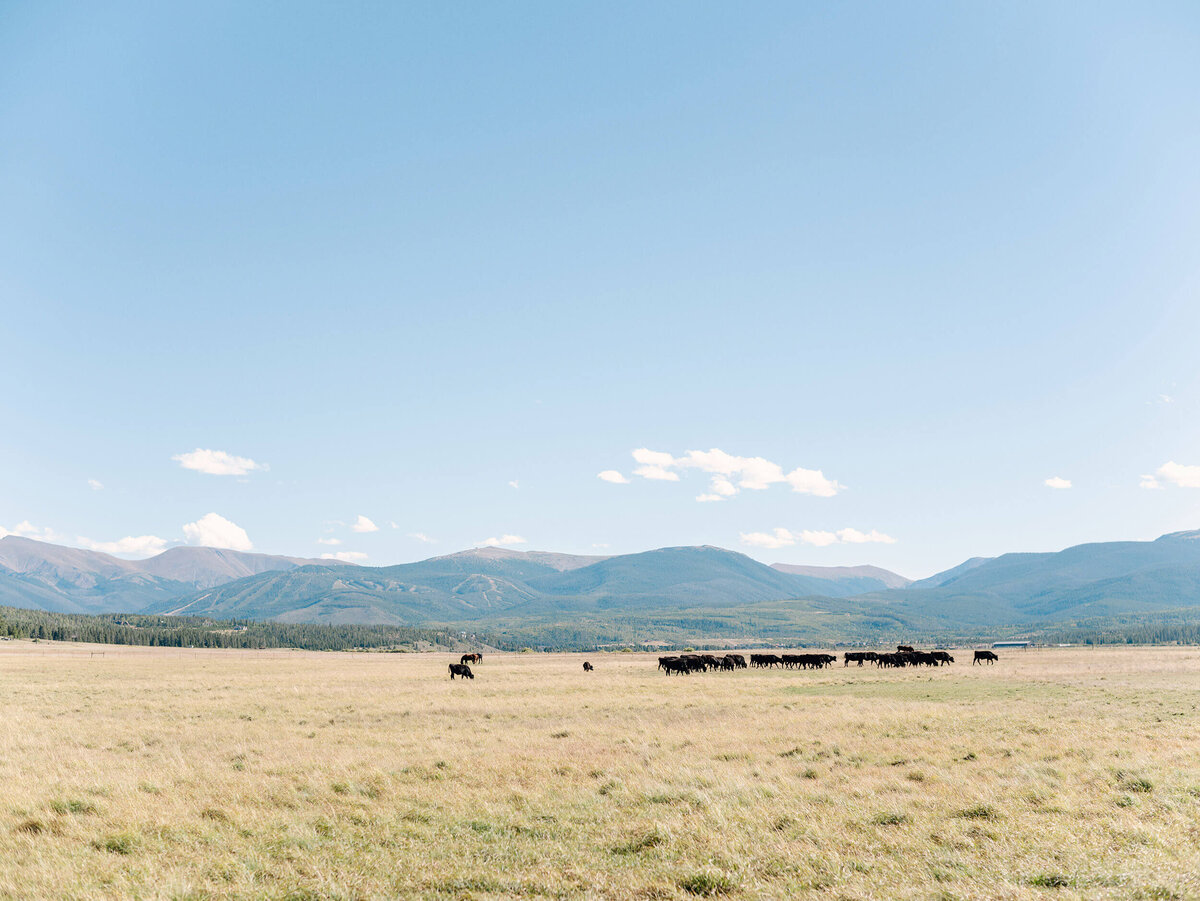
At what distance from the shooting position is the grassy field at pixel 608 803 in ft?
33.9

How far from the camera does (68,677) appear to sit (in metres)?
53.1

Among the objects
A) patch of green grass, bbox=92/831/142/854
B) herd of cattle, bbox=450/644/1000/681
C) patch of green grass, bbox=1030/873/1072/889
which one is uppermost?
patch of green grass, bbox=1030/873/1072/889

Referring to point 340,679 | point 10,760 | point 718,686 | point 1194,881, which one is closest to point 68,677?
point 340,679

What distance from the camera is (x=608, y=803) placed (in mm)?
15273

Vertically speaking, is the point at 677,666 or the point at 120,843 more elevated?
the point at 120,843

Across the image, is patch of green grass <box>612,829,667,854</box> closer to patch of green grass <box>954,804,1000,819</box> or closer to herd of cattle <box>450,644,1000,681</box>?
patch of green grass <box>954,804,1000,819</box>

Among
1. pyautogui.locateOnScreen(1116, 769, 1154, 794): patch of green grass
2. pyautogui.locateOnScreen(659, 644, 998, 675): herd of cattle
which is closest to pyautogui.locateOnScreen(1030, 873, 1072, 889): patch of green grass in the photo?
pyautogui.locateOnScreen(1116, 769, 1154, 794): patch of green grass

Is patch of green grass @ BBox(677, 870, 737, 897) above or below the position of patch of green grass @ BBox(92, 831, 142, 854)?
above

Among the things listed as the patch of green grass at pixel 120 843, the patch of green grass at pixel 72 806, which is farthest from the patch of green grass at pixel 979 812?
the patch of green grass at pixel 72 806

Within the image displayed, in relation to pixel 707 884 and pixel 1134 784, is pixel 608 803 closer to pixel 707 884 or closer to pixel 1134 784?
pixel 707 884

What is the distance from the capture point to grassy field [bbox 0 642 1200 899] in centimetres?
1032

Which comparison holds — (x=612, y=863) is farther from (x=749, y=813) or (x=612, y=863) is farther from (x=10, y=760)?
(x=10, y=760)

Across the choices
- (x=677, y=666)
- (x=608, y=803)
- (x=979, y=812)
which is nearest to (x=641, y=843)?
(x=608, y=803)

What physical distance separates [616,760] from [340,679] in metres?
42.2
